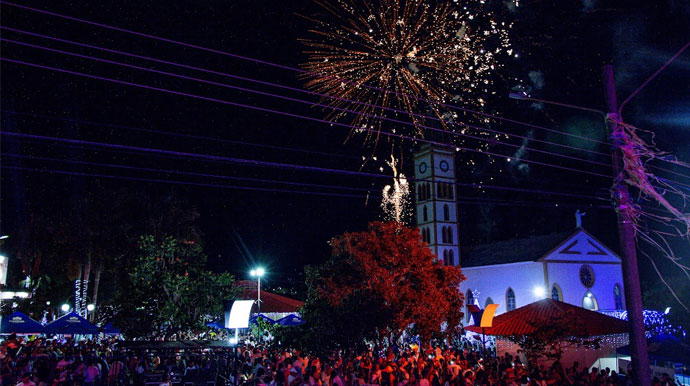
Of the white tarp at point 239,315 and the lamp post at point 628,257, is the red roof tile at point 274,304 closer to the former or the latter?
the white tarp at point 239,315

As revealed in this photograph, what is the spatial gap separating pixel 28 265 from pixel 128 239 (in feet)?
34.7

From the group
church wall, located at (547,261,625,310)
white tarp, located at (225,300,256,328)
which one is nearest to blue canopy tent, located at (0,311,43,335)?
white tarp, located at (225,300,256,328)

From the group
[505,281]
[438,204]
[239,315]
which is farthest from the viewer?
[438,204]

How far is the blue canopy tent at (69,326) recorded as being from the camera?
21234mm

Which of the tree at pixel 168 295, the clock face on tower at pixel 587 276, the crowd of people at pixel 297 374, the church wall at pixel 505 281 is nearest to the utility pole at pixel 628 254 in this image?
the crowd of people at pixel 297 374

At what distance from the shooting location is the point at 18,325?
22.0 metres

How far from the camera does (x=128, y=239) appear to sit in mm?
37906

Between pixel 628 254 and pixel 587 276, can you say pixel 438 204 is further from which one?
pixel 628 254

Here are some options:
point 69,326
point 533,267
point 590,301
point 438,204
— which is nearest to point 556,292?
point 533,267

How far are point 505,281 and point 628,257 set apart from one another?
124 feet

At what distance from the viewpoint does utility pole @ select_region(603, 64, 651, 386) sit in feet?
31.6

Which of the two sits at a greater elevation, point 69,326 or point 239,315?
point 239,315

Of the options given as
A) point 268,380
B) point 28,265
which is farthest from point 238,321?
point 28,265

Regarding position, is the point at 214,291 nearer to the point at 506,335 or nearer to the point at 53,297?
the point at 506,335
